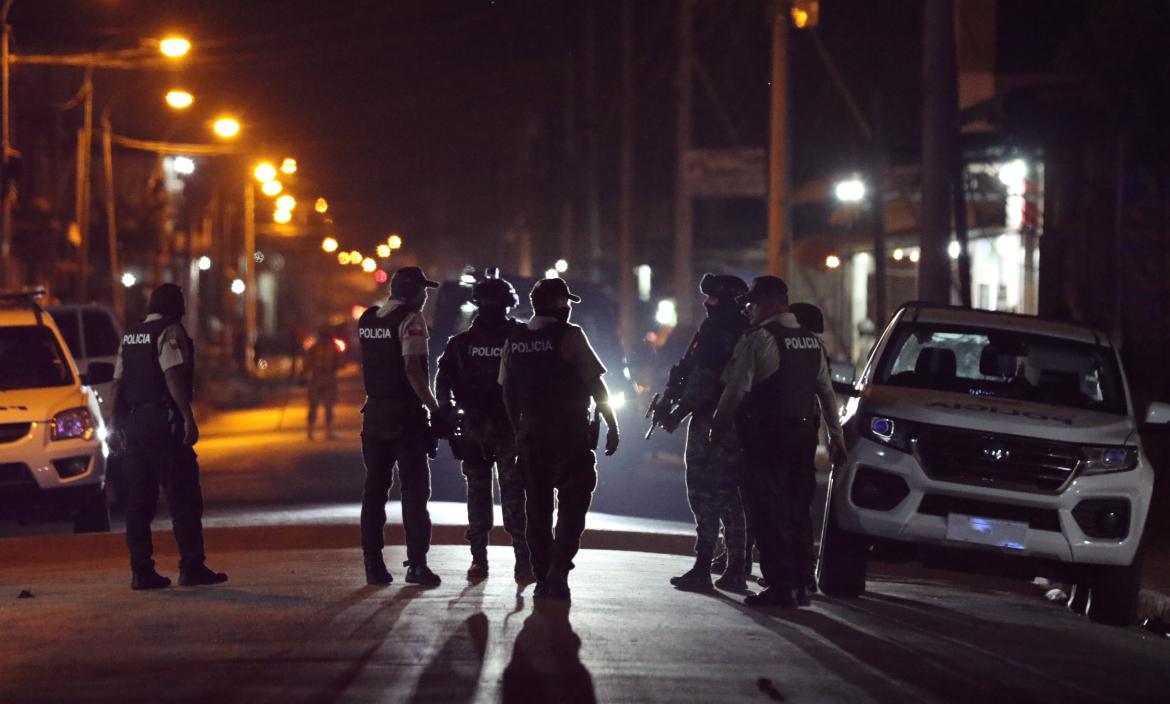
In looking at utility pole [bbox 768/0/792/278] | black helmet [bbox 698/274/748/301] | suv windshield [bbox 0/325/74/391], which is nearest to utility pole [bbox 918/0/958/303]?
utility pole [bbox 768/0/792/278]

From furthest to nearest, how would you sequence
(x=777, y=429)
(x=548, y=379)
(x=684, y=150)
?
(x=684, y=150) → (x=777, y=429) → (x=548, y=379)

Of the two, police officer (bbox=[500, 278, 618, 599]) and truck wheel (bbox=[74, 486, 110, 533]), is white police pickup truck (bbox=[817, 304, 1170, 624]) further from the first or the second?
truck wheel (bbox=[74, 486, 110, 533])

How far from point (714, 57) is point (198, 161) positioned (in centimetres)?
4418

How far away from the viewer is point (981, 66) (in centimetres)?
2633

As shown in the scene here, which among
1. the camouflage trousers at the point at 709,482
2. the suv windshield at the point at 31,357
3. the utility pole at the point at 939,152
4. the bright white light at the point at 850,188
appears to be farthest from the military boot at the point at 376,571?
the bright white light at the point at 850,188

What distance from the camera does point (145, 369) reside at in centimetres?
1097

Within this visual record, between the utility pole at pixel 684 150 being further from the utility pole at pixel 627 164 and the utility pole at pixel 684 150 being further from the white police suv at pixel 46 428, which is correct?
the white police suv at pixel 46 428

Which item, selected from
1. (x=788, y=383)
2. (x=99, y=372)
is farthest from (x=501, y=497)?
(x=99, y=372)

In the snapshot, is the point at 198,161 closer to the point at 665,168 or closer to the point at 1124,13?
the point at 665,168

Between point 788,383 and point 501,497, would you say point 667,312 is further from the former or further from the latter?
point 788,383

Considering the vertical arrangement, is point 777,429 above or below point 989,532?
above

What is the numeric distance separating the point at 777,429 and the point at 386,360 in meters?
2.41

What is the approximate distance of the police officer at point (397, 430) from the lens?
10922mm

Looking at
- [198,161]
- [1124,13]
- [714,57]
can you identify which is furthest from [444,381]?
[198,161]
